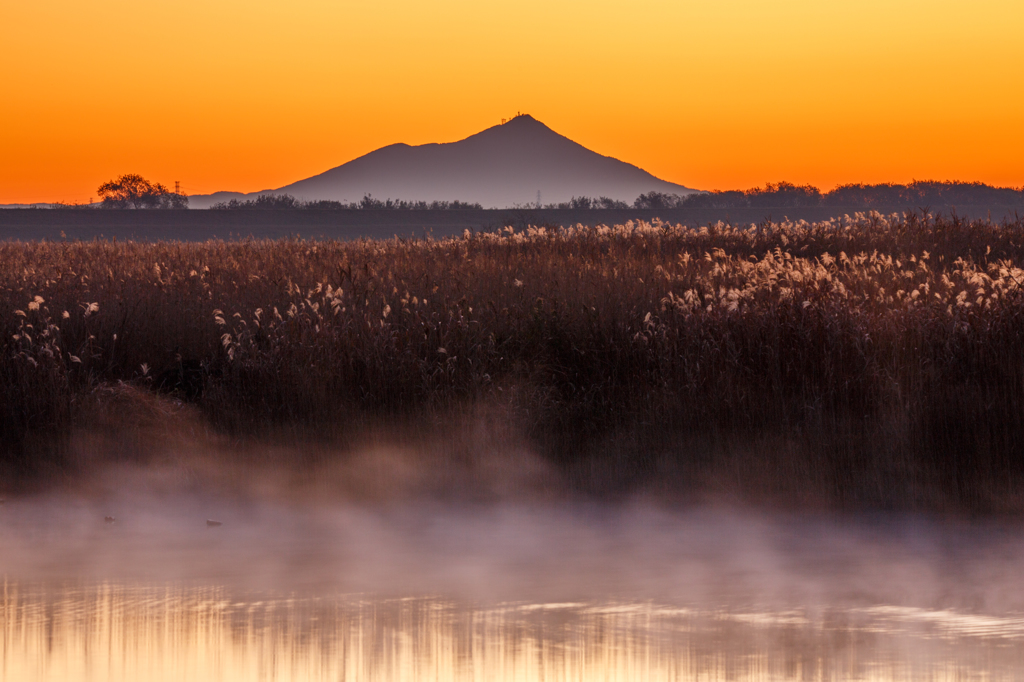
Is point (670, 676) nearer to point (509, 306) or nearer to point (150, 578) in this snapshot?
point (150, 578)

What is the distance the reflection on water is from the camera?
4.68m

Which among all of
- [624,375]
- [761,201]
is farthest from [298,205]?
[624,375]

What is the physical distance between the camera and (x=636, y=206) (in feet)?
314

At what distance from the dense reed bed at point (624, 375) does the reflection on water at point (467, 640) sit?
2796mm

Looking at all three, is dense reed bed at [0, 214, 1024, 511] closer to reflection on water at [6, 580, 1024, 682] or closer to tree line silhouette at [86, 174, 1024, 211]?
reflection on water at [6, 580, 1024, 682]

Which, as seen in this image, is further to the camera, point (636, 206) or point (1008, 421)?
point (636, 206)

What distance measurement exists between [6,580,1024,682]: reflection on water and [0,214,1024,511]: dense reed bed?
110 inches

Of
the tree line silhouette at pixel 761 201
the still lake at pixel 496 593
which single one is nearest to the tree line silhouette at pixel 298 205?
the tree line silhouette at pixel 761 201

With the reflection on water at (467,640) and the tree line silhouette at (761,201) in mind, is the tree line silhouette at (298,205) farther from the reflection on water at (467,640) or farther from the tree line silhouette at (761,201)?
the reflection on water at (467,640)

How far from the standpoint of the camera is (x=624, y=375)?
9.29 metres

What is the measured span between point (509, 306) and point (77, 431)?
388 cm

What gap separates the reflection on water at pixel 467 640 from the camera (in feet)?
15.4

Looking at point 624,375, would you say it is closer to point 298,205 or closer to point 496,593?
point 496,593

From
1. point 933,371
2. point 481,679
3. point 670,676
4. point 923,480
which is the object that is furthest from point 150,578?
point 933,371
